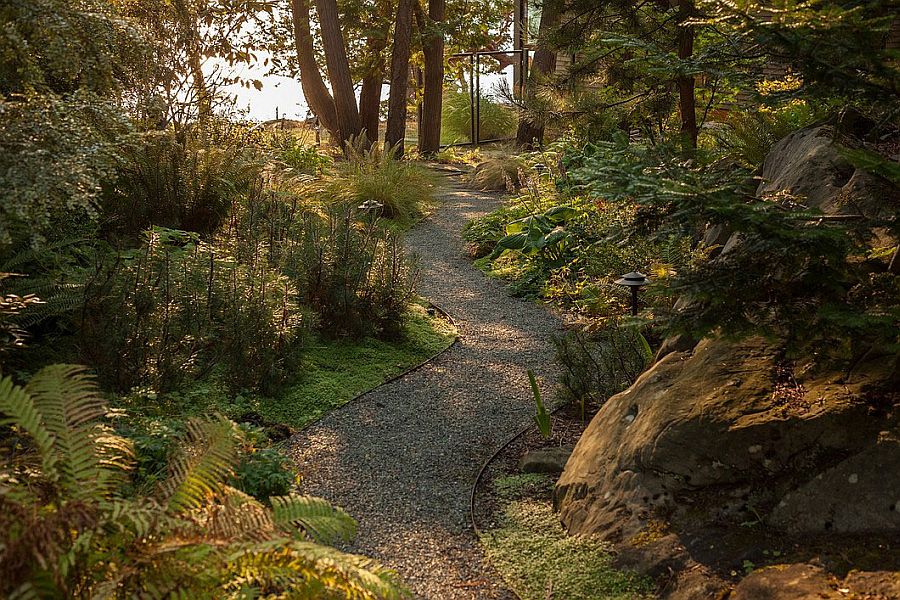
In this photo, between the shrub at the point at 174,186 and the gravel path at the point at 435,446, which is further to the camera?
the shrub at the point at 174,186

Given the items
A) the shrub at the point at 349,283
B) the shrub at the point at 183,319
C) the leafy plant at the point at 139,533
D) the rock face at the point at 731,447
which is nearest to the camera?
the leafy plant at the point at 139,533

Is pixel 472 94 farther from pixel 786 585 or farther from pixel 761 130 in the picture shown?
pixel 786 585

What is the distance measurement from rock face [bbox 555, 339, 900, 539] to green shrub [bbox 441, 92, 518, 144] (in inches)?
662

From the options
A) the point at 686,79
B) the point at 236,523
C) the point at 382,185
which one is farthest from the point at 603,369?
the point at 382,185

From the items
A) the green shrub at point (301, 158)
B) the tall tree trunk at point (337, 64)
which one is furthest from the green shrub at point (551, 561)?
the tall tree trunk at point (337, 64)

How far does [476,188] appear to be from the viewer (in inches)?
559

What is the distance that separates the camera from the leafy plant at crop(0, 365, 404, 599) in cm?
201

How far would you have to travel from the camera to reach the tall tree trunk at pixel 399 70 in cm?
1504

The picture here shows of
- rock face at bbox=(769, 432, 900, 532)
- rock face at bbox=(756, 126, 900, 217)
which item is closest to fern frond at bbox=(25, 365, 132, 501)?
rock face at bbox=(769, 432, 900, 532)

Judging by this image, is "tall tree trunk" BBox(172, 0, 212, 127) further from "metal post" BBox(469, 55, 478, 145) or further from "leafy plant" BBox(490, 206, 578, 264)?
"metal post" BBox(469, 55, 478, 145)

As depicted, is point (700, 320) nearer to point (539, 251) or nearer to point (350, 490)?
point (350, 490)

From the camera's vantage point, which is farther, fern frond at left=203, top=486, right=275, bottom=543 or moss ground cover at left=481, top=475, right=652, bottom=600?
moss ground cover at left=481, top=475, right=652, bottom=600

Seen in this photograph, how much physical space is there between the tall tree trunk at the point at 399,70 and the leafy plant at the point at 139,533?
12794 millimetres

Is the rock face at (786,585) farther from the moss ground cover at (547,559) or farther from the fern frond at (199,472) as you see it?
the fern frond at (199,472)
